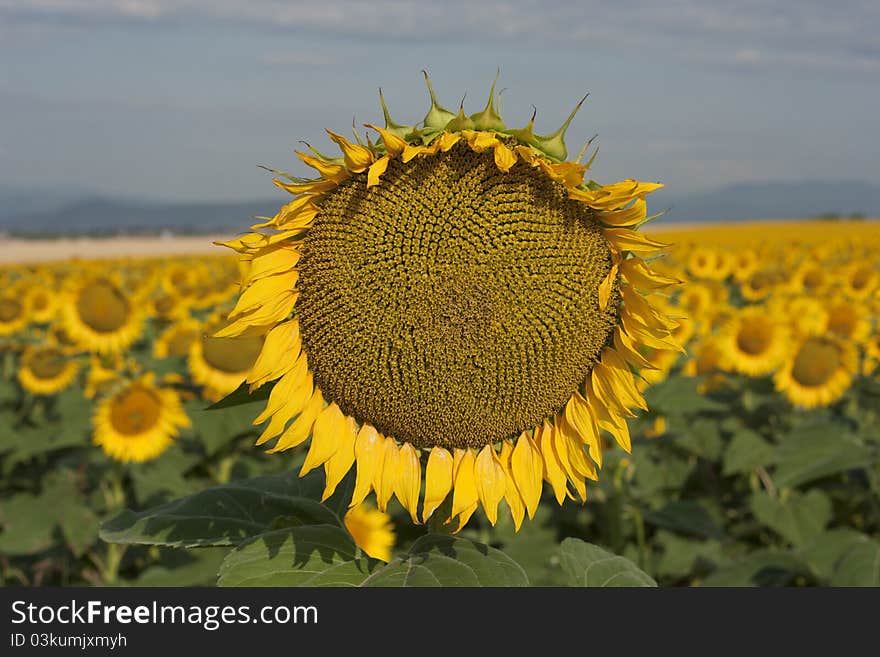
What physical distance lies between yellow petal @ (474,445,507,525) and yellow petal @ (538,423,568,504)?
10cm

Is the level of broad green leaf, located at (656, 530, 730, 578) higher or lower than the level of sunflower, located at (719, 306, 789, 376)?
lower

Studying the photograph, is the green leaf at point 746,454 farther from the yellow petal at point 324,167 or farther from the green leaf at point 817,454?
the yellow petal at point 324,167

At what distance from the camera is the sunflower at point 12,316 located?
29.7 ft

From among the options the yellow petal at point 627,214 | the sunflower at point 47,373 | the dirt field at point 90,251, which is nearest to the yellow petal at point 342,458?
the yellow petal at point 627,214

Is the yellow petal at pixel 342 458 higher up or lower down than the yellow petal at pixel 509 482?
higher up

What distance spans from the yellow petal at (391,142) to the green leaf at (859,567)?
369 cm

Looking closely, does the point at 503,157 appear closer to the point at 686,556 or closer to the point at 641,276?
the point at 641,276

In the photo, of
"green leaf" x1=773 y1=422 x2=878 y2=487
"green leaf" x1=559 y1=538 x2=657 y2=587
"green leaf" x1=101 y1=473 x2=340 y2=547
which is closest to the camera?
"green leaf" x1=101 y1=473 x2=340 y2=547

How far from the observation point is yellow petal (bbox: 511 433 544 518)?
1.91 m

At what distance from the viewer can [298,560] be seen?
187 cm

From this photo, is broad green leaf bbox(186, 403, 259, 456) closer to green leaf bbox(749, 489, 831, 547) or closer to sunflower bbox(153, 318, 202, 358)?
sunflower bbox(153, 318, 202, 358)

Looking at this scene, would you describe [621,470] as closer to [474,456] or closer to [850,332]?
[850,332]

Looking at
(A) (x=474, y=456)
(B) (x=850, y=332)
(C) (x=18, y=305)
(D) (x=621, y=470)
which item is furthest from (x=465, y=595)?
(C) (x=18, y=305)

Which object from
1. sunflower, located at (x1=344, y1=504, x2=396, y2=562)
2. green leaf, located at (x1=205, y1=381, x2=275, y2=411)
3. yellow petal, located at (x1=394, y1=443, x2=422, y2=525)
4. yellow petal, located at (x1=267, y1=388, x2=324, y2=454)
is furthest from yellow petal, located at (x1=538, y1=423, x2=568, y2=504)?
sunflower, located at (x1=344, y1=504, x2=396, y2=562)
